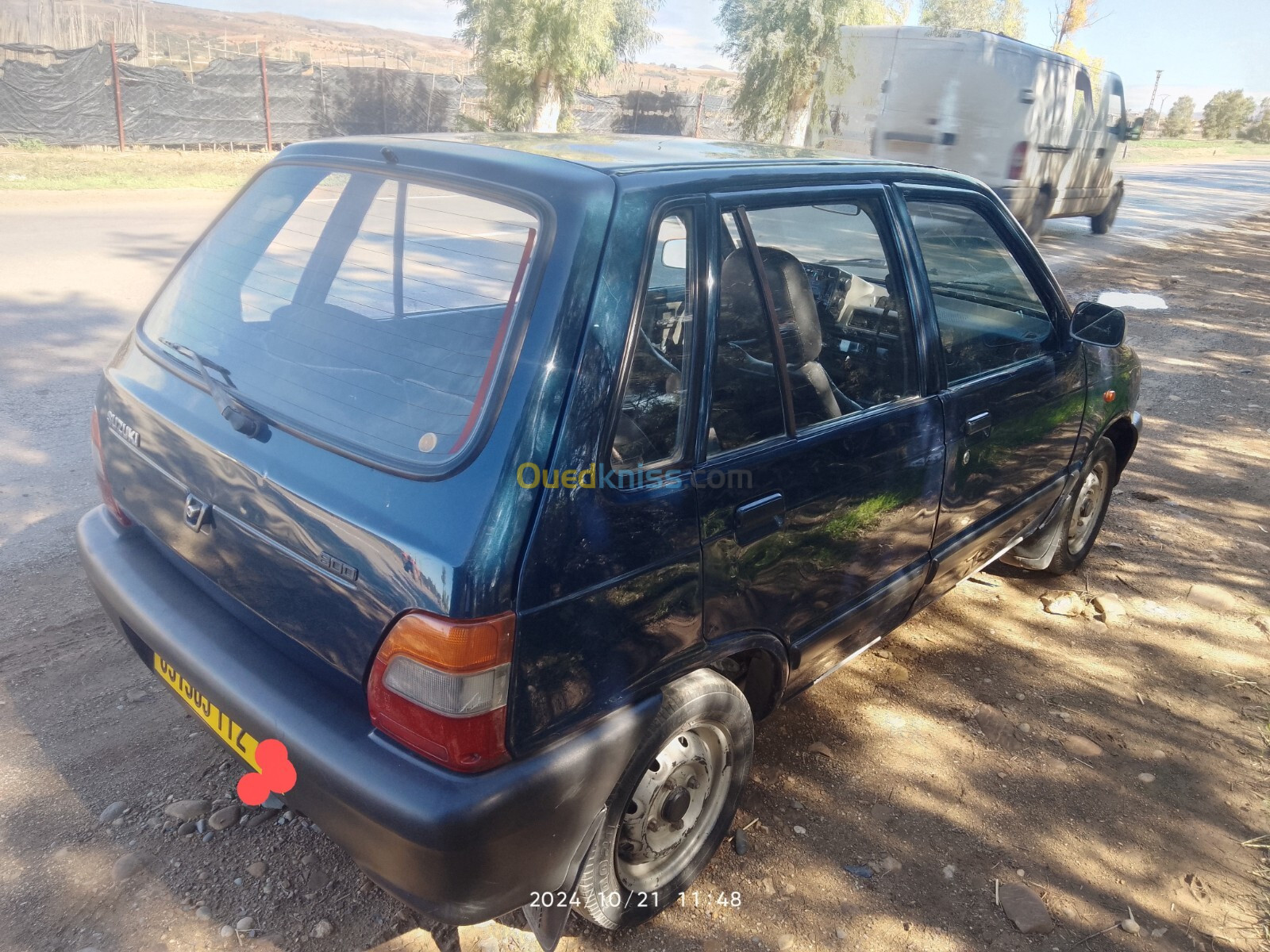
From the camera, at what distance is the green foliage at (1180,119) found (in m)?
58.1

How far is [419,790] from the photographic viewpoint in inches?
67.2

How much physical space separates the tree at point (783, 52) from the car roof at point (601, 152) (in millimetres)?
15578

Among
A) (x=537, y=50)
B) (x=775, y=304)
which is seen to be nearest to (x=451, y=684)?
(x=775, y=304)

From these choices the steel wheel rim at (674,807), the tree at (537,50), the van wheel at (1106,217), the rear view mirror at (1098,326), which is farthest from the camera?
the tree at (537,50)

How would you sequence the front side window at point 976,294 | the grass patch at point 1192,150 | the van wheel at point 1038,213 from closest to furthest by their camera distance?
the front side window at point 976,294, the van wheel at point 1038,213, the grass patch at point 1192,150

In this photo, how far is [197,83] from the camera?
735 inches

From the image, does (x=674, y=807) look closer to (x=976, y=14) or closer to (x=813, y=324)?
(x=813, y=324)

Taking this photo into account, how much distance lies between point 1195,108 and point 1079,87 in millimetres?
61567

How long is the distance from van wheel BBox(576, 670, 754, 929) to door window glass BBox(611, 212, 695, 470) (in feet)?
1.88

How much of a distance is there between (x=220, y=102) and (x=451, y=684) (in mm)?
20943

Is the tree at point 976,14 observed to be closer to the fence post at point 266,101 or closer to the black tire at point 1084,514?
the fence post at point 266,101

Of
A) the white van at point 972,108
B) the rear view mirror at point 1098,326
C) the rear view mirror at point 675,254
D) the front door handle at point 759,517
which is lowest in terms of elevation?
the front door handle at point 759,517

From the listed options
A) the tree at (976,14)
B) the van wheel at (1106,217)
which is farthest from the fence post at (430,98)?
the van wheel at (1106,217)

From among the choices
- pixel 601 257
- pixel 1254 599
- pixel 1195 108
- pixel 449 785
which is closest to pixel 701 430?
pixel 601 257
